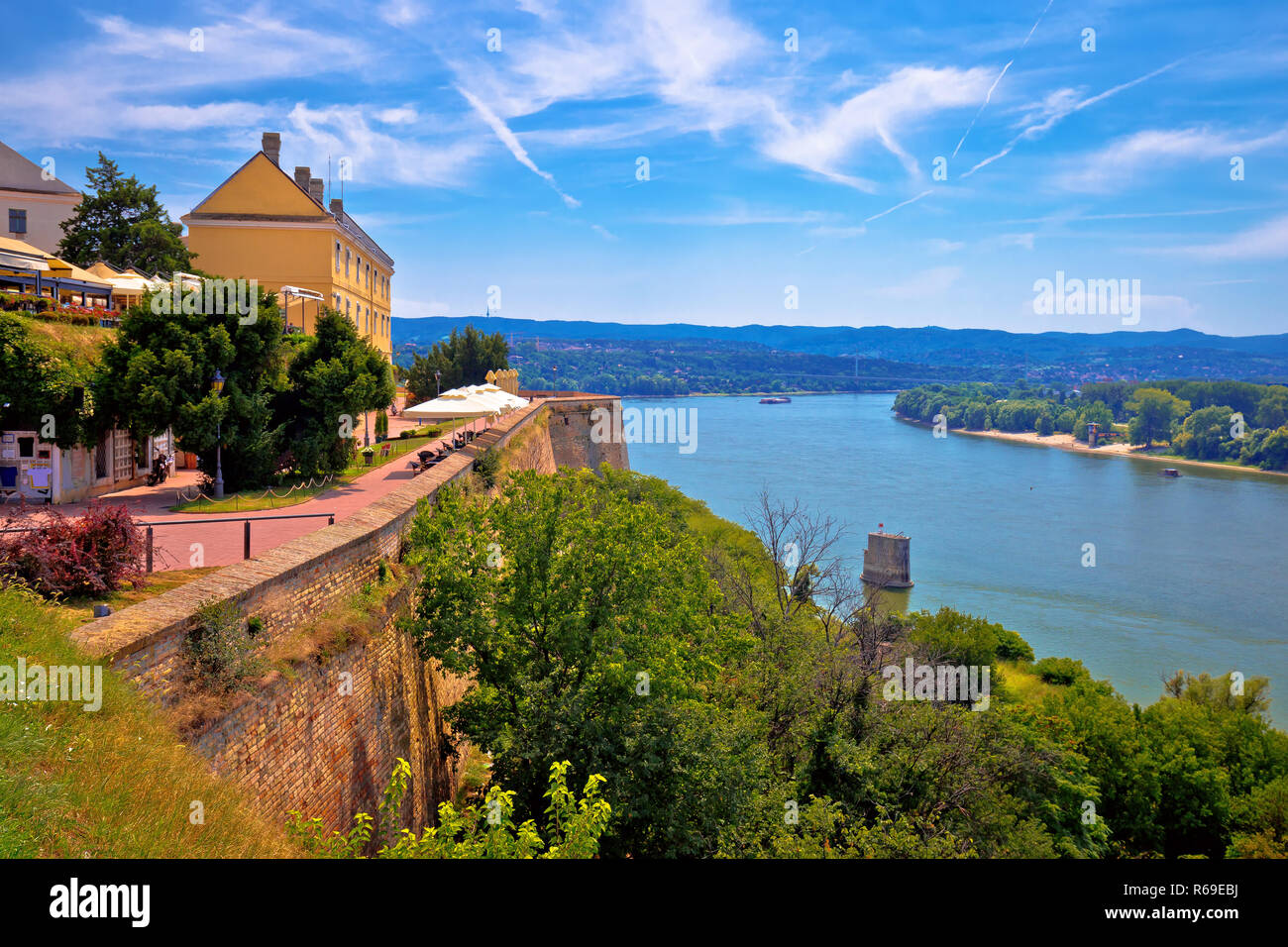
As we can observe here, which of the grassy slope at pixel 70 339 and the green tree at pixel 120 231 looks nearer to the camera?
the grassy slope at pixel 70 339

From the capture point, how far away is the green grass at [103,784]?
5.43 meters

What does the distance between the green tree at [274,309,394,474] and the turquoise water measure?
37.1 metres

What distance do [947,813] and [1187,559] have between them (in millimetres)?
61225

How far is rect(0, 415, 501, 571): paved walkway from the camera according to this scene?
40.3 feet

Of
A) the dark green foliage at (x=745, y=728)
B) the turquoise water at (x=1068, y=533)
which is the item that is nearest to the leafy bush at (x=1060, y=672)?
the turquoise water at (x=1068, y=533)

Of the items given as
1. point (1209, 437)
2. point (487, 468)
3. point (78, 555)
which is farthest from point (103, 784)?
point (1209, 437)

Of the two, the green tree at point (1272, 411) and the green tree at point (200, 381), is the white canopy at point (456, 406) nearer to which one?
the green tree at point (200, 381)

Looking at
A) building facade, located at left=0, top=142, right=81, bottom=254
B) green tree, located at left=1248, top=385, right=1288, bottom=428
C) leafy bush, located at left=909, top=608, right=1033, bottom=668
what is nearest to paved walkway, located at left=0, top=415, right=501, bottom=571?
leafy bush, located at left=909, top=608, right=1033, bottom=668

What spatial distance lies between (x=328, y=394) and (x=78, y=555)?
1214 centimetres

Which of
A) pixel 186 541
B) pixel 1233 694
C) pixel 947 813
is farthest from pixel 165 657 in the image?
pixel 1233 694

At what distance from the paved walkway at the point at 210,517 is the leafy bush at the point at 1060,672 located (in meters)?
27.7

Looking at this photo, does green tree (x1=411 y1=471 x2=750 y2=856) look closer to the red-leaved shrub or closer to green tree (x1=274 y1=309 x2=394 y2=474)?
the red-leaved shrub
